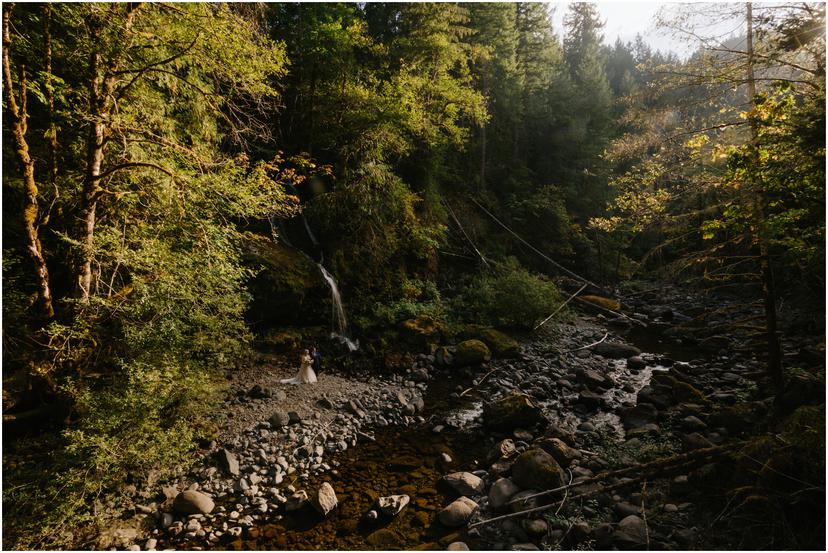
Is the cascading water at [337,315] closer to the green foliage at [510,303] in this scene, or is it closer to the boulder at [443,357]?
the boulder at [443,357]

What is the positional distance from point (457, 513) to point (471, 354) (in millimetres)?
6382

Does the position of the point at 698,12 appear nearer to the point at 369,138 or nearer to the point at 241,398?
the point at 369,138

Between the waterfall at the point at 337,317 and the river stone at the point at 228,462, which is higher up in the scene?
the waterfall at the point at 337,317

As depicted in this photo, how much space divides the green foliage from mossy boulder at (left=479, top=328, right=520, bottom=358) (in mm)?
1128

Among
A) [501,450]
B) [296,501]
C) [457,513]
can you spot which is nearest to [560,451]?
[501,450]

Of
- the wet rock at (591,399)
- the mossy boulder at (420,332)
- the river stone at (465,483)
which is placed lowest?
the river stone at (465,483)

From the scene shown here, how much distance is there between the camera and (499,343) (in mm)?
12508

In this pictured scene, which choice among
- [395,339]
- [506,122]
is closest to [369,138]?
[395,339]

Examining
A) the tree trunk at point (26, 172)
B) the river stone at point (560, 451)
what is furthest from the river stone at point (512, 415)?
the tree trunk at point (26, 172)

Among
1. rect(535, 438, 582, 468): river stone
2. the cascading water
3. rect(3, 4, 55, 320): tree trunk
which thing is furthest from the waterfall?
rect(3, 4, 55, 320): tree trunk

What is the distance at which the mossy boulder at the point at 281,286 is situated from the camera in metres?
11.1

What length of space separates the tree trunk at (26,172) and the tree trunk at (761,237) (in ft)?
32.7

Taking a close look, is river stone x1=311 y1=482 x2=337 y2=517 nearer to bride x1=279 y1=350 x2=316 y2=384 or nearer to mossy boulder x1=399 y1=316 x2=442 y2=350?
bride x1=279 y1=350 x2=316 y2=384

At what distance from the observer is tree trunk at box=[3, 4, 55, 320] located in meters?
4.70
